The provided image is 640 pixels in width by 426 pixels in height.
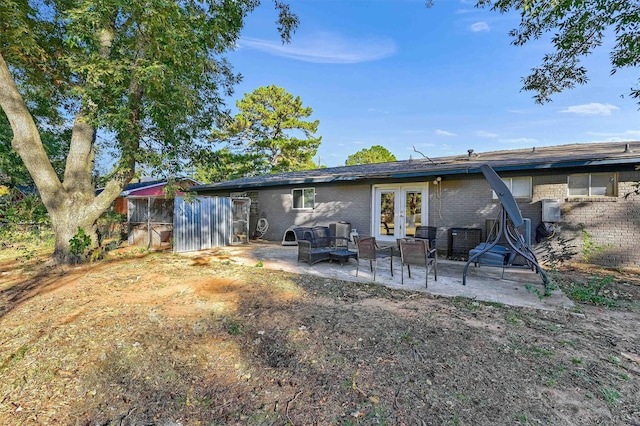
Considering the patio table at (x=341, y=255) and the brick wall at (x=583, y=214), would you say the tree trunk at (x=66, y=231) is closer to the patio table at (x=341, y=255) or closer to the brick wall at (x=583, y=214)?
the patio table at (x=341, y=255)

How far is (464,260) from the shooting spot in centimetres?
796

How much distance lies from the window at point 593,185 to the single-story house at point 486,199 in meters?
0.02

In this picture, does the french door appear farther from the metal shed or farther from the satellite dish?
the metal shed

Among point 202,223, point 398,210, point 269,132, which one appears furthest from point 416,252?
point 269,132

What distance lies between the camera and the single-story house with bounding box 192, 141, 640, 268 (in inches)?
276

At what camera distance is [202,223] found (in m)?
9.98

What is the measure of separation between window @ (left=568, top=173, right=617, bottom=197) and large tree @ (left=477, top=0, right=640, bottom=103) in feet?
7.15

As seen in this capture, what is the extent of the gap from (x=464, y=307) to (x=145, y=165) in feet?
24.7

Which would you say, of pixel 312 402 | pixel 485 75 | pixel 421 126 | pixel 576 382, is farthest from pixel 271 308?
pixel 421 126

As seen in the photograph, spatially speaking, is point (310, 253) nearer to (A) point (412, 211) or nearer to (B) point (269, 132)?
(A) point (412, 211)

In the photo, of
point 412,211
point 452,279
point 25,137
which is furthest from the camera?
point 412,211

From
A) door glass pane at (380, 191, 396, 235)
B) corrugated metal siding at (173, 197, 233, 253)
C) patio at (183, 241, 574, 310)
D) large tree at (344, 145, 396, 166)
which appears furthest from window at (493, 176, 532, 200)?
large tree at (344, 145, 396, 166)

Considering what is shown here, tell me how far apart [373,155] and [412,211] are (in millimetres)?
31862

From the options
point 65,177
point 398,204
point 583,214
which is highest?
point 65,177
